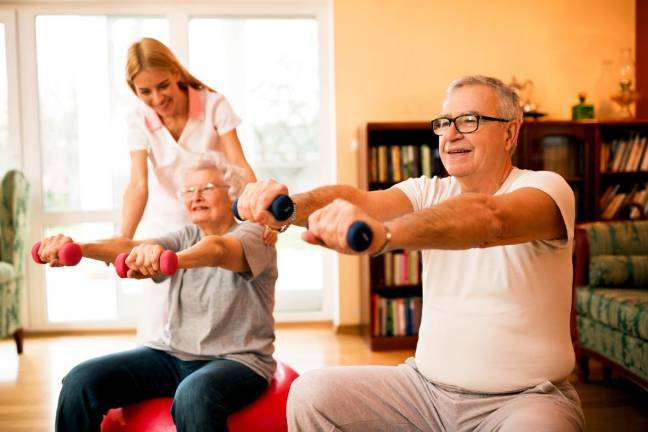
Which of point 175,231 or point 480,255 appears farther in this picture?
point 175,231

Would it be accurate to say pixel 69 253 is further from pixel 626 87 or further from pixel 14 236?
pixel 626 87

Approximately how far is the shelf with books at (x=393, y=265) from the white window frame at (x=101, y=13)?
0.44m

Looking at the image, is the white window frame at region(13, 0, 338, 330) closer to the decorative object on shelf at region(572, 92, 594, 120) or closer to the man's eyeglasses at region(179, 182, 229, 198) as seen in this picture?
the decorative object on shelf at region(572, 92, 594, 120)

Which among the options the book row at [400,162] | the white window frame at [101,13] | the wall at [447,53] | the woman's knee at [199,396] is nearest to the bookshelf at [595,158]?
the wall at [447,53]

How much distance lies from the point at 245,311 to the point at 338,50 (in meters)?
2.90

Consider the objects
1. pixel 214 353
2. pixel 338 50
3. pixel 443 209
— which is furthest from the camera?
pixel 338 50

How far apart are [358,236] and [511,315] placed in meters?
0.64

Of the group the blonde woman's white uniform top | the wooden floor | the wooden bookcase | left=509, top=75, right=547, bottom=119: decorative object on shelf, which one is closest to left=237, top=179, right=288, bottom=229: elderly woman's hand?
the blonde woman's white uniform top

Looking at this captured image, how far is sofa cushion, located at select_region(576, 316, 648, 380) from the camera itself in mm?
2863

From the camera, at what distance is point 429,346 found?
1.62 meters

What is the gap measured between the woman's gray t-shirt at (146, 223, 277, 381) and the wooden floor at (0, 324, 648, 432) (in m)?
1.32

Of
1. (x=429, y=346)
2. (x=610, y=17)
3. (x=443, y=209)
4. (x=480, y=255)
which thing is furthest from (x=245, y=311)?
(x=610, y=17)

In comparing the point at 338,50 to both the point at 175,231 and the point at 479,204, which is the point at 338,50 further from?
the point at 479,204

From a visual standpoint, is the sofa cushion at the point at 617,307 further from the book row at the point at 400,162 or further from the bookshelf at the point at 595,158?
the book row at the point at 400,162
